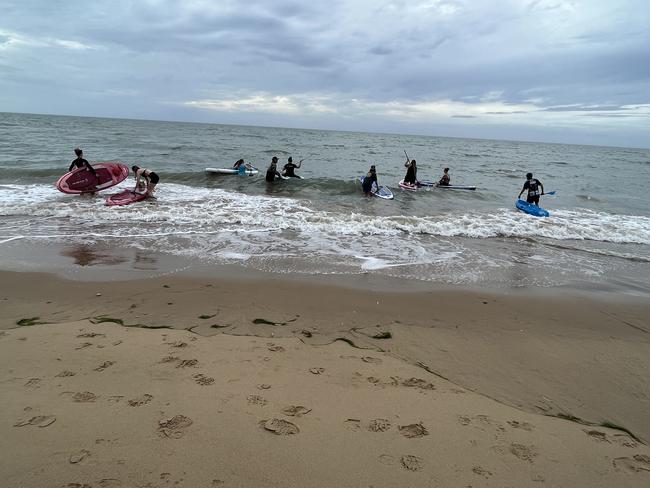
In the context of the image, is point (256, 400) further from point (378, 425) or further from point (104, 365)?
point (104, 365)

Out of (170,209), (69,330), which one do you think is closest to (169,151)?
(170,209)

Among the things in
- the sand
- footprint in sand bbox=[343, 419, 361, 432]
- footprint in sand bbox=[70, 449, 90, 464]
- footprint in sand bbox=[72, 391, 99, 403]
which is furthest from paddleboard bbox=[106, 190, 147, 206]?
footprint in sand bbox=[343, 419, 361, 432]

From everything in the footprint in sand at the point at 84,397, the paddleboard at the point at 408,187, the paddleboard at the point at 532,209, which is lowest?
the footprint in sand at the point at 84,397

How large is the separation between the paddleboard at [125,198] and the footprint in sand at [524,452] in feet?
36.2

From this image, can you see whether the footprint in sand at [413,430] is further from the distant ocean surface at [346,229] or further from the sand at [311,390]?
the distant ocean surface at [346,229]

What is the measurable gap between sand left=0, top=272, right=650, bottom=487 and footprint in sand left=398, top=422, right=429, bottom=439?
0.03 feet

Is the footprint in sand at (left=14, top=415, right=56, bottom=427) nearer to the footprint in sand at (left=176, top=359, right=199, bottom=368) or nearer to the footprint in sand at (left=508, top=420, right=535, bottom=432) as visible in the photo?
the footprint in sand at (left=176, top=359, right=199, bottom=368)

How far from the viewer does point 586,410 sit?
3115 mm

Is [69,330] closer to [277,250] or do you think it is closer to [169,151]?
[277,250]

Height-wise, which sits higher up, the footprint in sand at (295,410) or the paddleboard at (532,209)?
the paddleboard at (532,209)

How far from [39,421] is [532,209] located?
45.3ft

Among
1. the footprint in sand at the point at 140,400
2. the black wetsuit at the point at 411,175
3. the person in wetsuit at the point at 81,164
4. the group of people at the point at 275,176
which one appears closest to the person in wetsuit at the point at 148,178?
the group of people at the point at 275,176

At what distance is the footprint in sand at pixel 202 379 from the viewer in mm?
3020

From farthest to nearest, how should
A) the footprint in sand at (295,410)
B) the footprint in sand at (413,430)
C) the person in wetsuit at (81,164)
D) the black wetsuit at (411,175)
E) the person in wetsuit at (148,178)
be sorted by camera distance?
1. the black wetsuit at (411,175)
2. the person in wetsuit at (81,164)
3. the person in wetsuit at (148,178)
4. the footprint in sand at (295,410)
5. the footprint in sand at (413,430)
